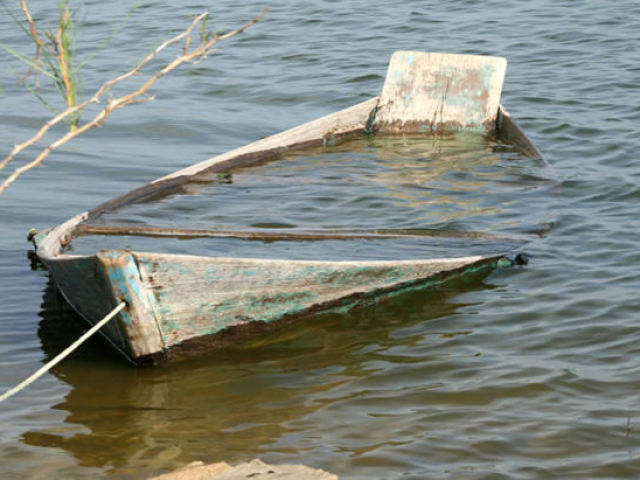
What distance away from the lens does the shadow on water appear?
3562 millimetres

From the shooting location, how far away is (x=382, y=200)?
6.37 metres

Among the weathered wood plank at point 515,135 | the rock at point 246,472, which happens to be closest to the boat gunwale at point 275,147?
the weathered wood plank at point 515,135

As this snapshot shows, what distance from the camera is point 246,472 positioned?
10.6 feet

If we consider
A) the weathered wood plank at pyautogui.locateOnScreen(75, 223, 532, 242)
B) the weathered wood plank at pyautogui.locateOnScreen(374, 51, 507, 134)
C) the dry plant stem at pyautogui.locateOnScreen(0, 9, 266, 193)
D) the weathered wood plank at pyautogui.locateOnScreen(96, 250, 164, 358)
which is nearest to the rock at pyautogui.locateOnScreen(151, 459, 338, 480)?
the weathered wood plank at pyautogui.locateOnScreen(96, 250, 164, 358)

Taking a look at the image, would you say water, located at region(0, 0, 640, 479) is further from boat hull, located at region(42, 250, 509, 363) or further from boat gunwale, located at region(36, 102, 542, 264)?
boat gunwale, located at region(36, 102, 542, 264)

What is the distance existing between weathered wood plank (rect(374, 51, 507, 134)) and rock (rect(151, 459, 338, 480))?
16.3 feet

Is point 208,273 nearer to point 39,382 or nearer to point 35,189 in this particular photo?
point 39,382

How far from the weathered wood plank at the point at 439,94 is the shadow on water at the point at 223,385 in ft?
10.5

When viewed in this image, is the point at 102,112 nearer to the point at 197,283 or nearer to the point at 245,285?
the point at 197,283

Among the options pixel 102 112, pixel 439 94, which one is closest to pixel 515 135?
pixel 439 94

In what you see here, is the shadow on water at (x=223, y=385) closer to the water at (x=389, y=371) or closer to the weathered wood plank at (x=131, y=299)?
the water at (x=389, y=371)

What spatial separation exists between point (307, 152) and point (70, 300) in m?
3.27

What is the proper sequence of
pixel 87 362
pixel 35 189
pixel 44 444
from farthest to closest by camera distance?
1. pixel 35 189
2. pixel 87 362
3. pixel 44 444

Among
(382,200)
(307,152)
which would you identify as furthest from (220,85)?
(382,200)
